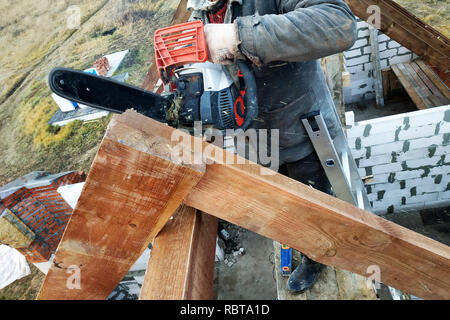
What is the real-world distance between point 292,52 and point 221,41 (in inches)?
10.8

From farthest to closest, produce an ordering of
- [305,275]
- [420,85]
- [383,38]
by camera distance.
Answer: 1. [383,38]
2. [420,85]
3. [305,275]

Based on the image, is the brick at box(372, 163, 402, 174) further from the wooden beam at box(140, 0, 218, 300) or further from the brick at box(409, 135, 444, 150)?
the wooden beam at box(140, 0, 218, 300)

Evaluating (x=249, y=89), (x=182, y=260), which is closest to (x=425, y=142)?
(x=249, y=89)

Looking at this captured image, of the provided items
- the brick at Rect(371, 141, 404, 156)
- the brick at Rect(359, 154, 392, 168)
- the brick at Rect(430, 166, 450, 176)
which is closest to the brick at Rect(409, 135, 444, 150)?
the brick at Rect(371, 141, 404, 156)

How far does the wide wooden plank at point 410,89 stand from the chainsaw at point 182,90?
4.33 m

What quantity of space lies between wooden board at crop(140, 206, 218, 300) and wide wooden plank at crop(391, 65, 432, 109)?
4956 mm

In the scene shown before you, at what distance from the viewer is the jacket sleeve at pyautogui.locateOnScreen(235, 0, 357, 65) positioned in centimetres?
112

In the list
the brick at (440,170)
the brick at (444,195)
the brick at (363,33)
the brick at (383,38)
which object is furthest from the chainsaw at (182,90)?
the brick at (383,38)

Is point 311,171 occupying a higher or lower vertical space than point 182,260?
lower

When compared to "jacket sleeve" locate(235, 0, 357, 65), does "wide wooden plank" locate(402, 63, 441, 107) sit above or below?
below

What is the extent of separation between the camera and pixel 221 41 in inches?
46.1

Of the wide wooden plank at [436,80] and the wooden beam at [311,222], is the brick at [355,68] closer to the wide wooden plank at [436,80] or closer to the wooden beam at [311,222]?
the wide wooden plank at [436,80]

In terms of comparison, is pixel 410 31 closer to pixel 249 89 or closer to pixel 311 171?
pixel 311 171
